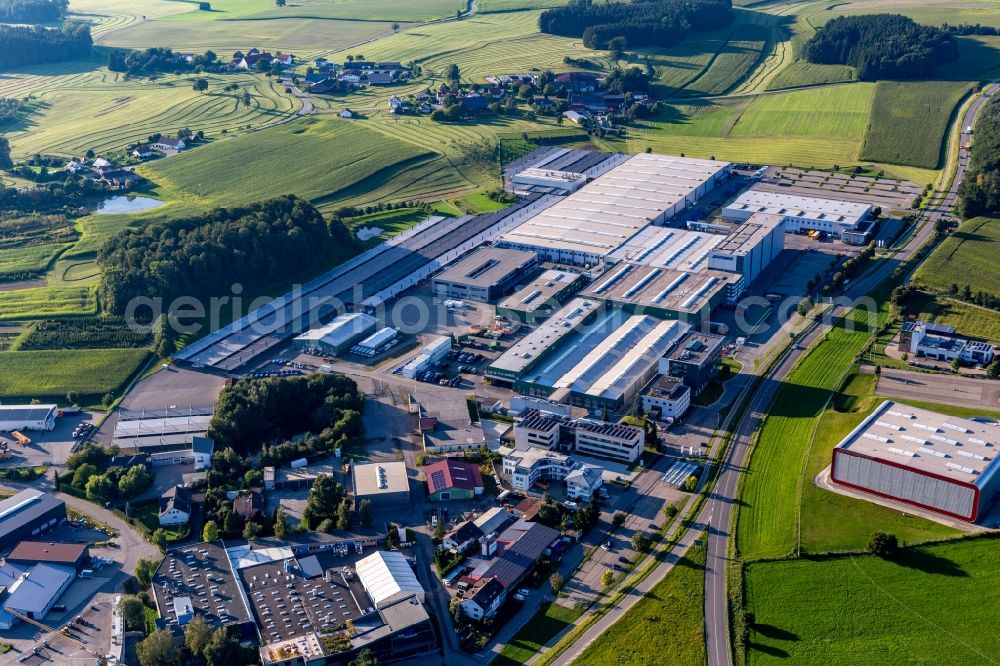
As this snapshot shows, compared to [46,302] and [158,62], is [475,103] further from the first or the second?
[46,302]

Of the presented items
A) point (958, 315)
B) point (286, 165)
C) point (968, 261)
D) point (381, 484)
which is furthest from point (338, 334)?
point (968, 261)

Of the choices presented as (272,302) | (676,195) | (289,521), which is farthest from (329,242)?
(289,521)

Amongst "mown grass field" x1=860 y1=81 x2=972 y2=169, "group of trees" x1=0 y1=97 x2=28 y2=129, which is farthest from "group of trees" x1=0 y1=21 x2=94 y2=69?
"mown grass field" x1=860 y1=81 x2=972 y2=169

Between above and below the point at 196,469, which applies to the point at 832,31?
above

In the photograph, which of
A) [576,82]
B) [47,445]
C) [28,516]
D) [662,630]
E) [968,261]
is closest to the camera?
[662,630]

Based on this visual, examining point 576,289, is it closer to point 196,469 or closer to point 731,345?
point 731,345

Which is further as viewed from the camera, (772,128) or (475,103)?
(475,103)

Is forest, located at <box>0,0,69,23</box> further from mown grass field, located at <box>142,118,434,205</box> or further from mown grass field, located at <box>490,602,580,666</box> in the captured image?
mown grass field, located at <box>490,602,580,666</box>
